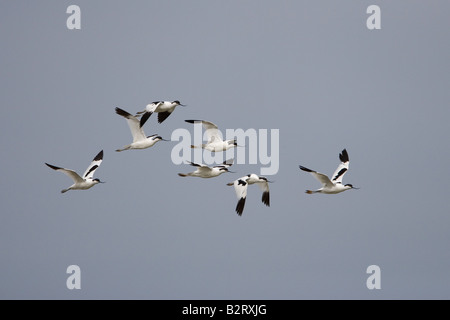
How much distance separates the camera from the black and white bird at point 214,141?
36469 mm

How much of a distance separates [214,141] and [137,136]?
8.19ft

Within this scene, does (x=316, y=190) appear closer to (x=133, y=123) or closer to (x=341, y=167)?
(x=341, y=167)

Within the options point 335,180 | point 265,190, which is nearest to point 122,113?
point 265,190

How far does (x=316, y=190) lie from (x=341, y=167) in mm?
2027

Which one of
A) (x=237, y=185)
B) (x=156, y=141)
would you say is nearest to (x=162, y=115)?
(x=156, y=141)

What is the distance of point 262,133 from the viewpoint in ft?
136

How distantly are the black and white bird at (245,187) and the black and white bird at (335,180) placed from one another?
1.79 meters

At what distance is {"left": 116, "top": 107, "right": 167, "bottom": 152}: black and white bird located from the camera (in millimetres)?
35875

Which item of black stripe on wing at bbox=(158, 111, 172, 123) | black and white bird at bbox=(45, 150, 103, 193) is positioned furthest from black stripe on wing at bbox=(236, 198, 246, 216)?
black and white bird at bbox=(45, 150, 103, 193)

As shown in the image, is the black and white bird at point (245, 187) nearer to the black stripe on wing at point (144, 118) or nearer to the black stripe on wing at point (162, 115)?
the black stripe on wing at point (162, 115)

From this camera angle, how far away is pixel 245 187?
35.7 meters

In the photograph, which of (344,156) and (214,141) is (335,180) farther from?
(214,141)

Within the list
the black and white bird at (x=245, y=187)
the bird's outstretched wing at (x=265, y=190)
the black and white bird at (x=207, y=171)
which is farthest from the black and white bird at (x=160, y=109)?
the bird's outstretched wing at (x=265, y=190)
